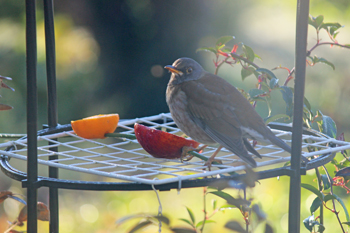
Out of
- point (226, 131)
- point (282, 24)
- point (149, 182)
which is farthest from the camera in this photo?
point (282, 24)

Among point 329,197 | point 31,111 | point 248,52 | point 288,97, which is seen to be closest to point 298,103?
point 288,97

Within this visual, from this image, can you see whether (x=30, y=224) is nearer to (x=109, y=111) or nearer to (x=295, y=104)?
(x=295, y=104)

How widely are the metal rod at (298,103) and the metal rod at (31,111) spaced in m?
0.82

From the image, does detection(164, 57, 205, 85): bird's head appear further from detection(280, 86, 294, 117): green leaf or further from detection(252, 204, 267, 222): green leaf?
detection(252, 204, 267, 222): green leaf

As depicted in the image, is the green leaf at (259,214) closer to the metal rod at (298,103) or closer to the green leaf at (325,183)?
the metal rod at (298,103)

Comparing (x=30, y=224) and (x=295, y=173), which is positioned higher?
(x=295, y=173)

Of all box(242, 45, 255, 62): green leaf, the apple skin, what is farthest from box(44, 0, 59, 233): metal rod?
box(242, 45, 255, 62): green leaf

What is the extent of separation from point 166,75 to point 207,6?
74cm

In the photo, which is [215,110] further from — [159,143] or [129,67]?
[129,67]

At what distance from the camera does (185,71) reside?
88.8 inches

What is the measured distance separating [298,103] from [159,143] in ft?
1.96

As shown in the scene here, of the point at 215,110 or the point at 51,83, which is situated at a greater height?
the point at 51,83

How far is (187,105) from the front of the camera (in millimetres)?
2035

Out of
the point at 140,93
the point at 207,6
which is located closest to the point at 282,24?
the point at 207,6
